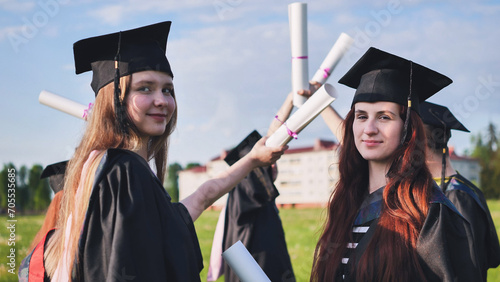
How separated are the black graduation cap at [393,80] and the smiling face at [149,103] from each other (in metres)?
1.30

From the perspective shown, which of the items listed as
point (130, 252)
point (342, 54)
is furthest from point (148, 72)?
point (342, 54)

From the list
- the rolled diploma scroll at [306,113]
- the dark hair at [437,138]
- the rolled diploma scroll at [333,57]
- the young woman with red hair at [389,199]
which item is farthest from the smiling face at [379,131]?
the dark hair at [437,138]

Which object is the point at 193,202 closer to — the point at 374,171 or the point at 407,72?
the point at 374,171

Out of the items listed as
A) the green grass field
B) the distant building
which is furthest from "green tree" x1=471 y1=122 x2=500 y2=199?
the green grass field

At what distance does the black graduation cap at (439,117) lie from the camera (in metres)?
4.94

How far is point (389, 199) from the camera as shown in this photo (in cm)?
313

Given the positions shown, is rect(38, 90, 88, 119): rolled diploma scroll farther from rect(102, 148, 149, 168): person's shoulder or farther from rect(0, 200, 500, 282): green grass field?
rect(0, 200, 500, 282): green grass field

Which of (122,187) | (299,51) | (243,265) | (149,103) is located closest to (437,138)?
(299,51)

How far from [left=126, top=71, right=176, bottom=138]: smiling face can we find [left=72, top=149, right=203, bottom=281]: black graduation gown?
9.7 inches

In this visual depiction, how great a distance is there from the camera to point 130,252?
232cm

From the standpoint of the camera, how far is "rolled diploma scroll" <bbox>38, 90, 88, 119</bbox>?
4102 millimetres

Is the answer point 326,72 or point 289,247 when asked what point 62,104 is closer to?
point 326,72

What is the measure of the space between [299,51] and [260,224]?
98.3 inches

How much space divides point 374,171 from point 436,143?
1788 mm
